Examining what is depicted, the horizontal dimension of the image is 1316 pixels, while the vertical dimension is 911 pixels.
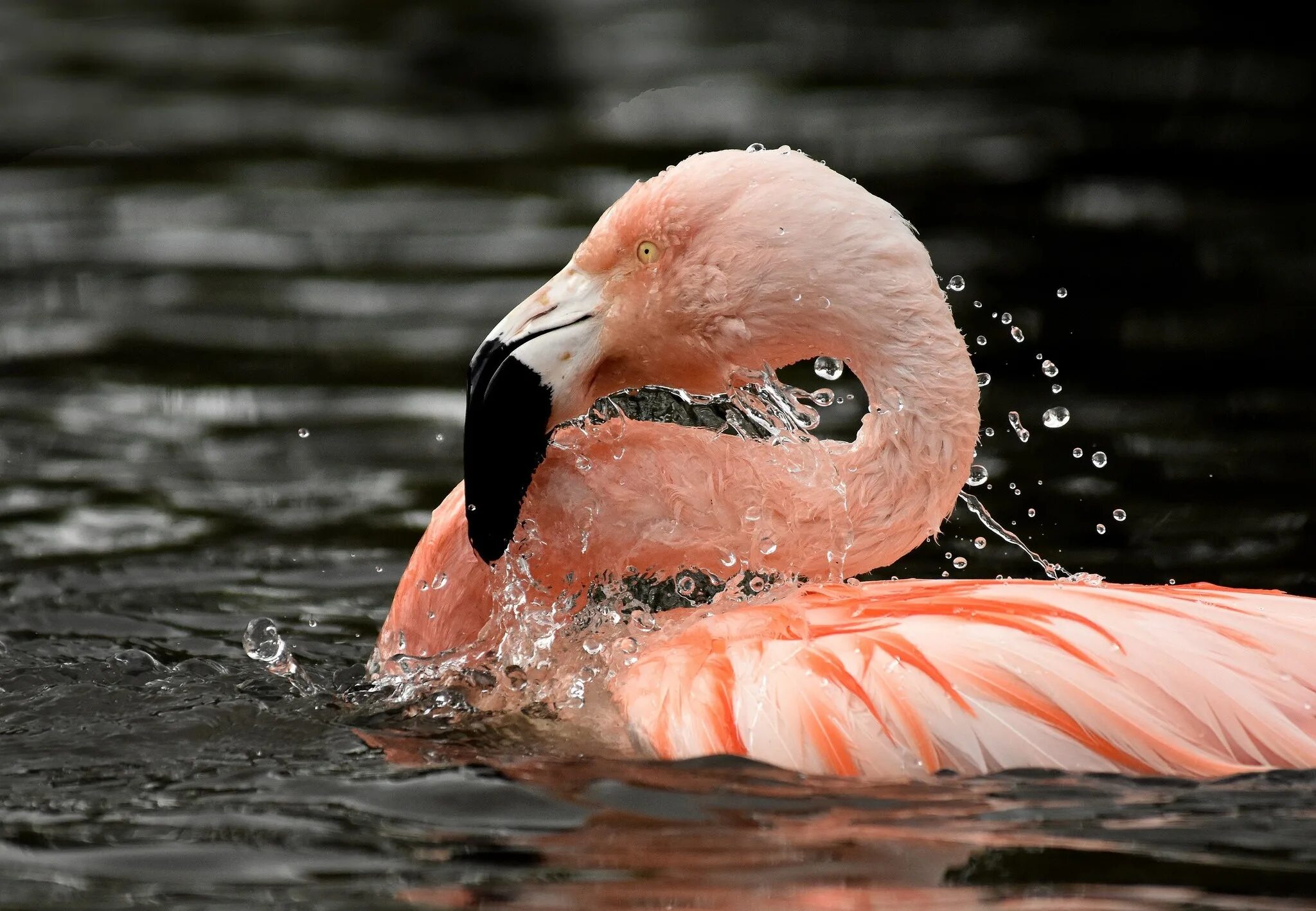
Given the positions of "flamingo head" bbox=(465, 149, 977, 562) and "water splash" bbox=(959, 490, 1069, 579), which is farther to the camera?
"water splash" bbox=(959, 490, 1069, 579)

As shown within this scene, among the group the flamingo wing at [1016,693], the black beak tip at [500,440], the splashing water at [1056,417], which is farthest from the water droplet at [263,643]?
the splashing water at [1056,417]

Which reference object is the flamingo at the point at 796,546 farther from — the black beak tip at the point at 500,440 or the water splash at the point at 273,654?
the water splash at the point at 273,654

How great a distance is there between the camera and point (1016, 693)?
12.0 feet

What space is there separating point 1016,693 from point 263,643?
2.16m

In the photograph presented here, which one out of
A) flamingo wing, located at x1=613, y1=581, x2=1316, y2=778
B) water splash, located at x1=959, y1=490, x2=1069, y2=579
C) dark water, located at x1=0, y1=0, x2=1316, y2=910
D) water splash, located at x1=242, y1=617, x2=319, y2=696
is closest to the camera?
dark water, located at x1=0, y1=0, x2=1316, y2=910

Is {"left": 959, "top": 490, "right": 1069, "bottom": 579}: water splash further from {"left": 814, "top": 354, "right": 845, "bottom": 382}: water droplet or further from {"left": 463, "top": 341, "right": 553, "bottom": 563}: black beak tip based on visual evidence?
{"left": 463, "top": 341, "right": 553, "bottom": 563}: black beak tip

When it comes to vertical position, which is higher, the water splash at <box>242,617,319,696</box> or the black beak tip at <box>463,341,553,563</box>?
the black beak tip at <box>463,341,553,563</box>

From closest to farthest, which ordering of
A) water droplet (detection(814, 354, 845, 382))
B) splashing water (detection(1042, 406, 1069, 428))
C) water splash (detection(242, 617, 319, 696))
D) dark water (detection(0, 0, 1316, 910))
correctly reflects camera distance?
1. dark water (detection(0, 0, 1316, 910))
2. water droplet (detection(814, 354, 845, 382))
3. water splash (detection(242, 617, 319, 696))
4. splashing water (detection(1042, 406, 1069, 428))

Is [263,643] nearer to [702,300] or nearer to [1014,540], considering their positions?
[702,300]

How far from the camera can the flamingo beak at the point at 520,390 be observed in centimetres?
404

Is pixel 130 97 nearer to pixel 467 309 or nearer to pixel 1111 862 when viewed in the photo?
pixel 467 309

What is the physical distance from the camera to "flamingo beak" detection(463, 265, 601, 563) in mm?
4043

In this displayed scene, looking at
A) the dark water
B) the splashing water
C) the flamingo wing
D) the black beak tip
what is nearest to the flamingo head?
the black beak tip

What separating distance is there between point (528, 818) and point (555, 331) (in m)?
1.08
